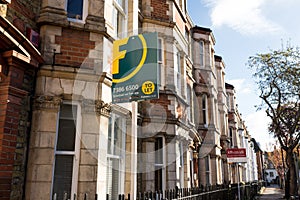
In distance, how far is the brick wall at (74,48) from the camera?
6184 mm

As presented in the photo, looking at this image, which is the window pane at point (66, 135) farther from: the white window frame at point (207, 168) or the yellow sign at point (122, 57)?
the white window frame at point (207, 168)

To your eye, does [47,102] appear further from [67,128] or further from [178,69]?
[178,69]

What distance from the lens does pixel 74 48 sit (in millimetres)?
6316

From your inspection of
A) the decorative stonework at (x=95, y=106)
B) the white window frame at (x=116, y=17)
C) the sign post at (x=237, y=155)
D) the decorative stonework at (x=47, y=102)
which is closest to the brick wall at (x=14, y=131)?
the decorative stonework at (x=47, y=102)

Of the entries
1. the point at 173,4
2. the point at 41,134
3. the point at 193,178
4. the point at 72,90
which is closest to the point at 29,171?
the point at 41,134

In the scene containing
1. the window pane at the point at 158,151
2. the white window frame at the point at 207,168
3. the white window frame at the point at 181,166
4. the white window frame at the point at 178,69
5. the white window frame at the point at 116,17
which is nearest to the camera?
the white window frame at the point at 116,17

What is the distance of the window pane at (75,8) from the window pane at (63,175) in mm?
3483

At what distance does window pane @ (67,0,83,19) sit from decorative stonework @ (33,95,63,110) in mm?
2269

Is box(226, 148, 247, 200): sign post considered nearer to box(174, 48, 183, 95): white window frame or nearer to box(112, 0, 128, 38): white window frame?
box(174, 48, 183, 95): white window frame

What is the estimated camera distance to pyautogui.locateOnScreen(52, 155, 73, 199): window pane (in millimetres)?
5641

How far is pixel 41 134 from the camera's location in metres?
5.59

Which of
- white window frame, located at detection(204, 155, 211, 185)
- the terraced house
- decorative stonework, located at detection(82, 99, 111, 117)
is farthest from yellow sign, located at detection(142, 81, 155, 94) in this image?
white window frame, located at detection(204, 155, 211, 185)

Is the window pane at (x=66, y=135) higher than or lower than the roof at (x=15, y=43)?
lower

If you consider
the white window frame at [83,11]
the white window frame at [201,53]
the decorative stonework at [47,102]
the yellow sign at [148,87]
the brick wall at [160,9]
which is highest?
the white window frame at [201,53]
